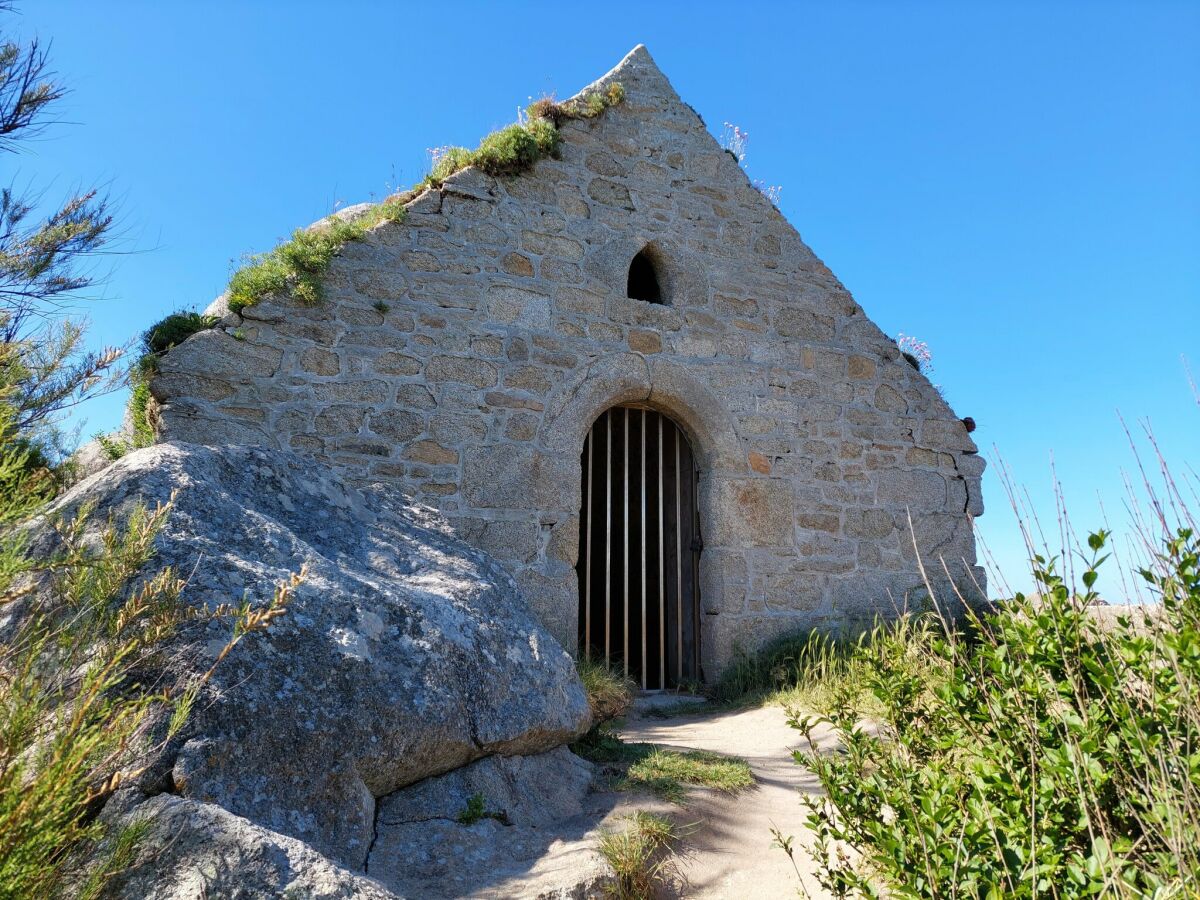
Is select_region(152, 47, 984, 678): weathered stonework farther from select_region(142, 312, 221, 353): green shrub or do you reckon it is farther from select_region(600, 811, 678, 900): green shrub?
select_region(600, 811, 678, 900): green shrub

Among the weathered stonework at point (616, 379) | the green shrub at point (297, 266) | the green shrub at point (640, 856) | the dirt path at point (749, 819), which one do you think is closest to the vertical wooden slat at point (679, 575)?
the weathered stonework at point (616, 379)

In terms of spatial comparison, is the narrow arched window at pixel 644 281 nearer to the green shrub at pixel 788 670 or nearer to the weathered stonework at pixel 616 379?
the weathered stonework at pixel 616 379

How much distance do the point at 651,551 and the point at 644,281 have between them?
247cm

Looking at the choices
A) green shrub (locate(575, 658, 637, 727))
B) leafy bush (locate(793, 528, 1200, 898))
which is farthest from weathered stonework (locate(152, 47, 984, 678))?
leafy bush (locate(793, 528, 1200, 898))

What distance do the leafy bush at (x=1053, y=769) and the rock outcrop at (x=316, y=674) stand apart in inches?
43.7

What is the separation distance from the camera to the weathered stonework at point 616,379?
16.9 ft

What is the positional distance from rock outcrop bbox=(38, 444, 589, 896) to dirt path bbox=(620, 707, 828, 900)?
1.98ft

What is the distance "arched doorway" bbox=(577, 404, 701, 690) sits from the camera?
6.32m

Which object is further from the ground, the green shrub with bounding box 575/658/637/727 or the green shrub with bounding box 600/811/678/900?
the green shrub with bounding box 575/658/637/727

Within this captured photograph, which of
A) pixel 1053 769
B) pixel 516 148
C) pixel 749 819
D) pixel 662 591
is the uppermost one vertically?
pixel 516 148

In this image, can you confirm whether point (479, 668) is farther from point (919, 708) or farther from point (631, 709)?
point (631, 709)

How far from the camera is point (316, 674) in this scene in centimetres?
229

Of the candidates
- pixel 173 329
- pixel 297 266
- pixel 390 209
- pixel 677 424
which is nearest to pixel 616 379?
pixel 677 424

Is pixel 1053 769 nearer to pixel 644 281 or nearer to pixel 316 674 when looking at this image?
pixel 316 674
